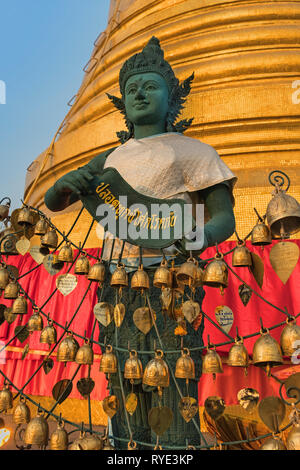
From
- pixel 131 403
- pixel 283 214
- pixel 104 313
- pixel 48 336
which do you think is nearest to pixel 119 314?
pixel 104 313

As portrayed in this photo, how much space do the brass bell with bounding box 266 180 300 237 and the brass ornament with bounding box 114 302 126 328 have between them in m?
0.55

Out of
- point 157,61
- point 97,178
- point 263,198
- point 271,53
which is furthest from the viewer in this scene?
point 271,53

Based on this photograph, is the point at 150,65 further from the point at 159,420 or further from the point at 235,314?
the point at 235,314

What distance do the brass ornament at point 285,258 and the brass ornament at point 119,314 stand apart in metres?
0.50

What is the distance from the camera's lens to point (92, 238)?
453cm

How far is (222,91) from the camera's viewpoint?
15.9 feet

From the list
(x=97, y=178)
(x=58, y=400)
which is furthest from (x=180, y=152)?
(x=58, y=400)

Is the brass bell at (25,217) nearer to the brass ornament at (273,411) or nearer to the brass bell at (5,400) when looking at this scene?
the brass bell at (5,400)

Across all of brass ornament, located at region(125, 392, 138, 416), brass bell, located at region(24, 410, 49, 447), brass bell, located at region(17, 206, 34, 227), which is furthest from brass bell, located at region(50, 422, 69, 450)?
brass bell, located at region(17, 206, 34, 227)

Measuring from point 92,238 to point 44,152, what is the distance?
220cm

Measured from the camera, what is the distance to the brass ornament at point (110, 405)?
1.49 meters

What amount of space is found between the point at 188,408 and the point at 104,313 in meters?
0.40

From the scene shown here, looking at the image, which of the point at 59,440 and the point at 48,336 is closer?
the point at 59,440
